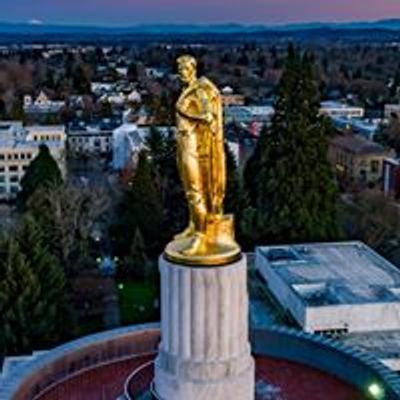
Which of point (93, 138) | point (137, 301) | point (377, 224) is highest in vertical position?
point (377, 224)

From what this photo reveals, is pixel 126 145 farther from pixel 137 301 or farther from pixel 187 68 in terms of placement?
pixel 187 68

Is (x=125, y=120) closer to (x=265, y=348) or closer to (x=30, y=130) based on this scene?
(x=30, y=130)

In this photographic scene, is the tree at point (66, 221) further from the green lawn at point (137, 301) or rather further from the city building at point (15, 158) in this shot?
the city building at point (15, 158)

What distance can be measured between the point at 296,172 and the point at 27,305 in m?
18.3

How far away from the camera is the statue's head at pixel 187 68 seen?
1214 centimetres

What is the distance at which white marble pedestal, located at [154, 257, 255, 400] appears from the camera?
12148 millimetres

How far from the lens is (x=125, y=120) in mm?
84750

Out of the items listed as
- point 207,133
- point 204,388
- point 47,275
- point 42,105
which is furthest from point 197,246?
point 42,105

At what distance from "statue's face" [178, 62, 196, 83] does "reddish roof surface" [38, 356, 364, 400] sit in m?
5.75

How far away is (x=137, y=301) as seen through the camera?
4022 centimetres

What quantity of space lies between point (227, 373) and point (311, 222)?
30.5 metres

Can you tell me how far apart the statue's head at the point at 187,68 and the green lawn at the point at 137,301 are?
83.0 ft

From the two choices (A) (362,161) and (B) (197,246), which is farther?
(A) (362,161)

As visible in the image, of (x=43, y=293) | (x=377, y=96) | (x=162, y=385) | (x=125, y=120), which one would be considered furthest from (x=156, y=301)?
(x=377, y=96)
